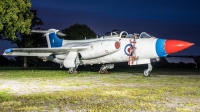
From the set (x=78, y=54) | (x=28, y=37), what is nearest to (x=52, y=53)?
(x=78, y=54)

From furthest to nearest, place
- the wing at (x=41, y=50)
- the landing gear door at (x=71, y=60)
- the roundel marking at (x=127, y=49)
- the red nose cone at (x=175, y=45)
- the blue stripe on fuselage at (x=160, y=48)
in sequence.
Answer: the wing at (x=41, y=50) → the landing gear door at (x=71, y=60) → the roundel marking at (x=127, y=49) → the blue stripe on fuselage at (x=160, y=48) → the red nose cone at (x=175, y=45)

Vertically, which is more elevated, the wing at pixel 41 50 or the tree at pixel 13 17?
the tree at pixel 13 17

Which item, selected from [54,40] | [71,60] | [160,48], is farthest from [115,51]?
[54,40]

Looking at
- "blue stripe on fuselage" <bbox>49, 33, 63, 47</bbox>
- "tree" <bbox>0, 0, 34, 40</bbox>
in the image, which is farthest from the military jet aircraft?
"tree" <bbox>0, 0, 34, 40</bbox>

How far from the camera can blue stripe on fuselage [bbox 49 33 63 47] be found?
991 inches

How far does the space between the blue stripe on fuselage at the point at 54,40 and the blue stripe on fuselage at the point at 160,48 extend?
1211 centimetres

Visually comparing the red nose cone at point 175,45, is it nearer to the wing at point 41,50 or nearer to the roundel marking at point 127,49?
the roundel marking at point 127,49

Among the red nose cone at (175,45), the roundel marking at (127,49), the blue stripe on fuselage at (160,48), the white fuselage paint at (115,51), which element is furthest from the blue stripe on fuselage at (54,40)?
the red nose cone at (175,45)

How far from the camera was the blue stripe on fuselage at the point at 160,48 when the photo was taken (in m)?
15.2

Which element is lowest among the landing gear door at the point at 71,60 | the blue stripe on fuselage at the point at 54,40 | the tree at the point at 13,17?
the landing gear door at the point at 71,60

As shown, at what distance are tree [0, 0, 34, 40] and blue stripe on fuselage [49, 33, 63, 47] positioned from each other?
344 cm

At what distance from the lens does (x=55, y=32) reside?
2583cm

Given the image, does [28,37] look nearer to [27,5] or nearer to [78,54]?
[27,5]

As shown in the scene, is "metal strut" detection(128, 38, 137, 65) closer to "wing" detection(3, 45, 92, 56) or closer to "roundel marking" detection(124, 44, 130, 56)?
"roundel marking" detection(124, 44, 130, 56)
